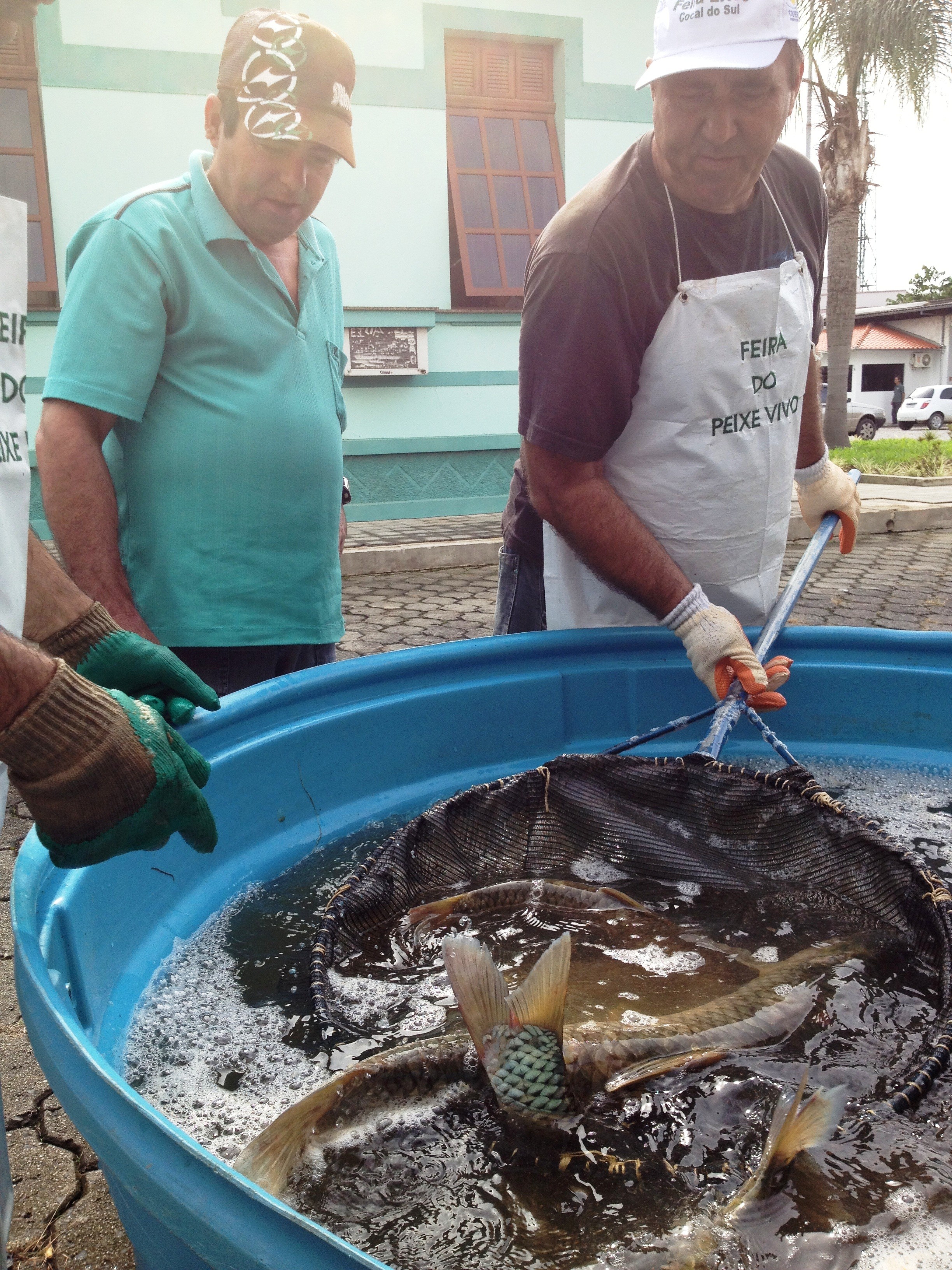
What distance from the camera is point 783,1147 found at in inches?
47.5

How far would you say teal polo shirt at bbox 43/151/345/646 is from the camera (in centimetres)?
207

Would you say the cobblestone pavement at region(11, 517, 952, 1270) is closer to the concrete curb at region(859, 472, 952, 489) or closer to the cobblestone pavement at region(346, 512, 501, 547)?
the cobblestone pavement at region(346, 512, 501, 547)

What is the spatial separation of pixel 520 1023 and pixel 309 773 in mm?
950

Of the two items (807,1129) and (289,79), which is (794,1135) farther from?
(289,79)

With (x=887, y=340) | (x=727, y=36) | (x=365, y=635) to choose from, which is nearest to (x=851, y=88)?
(x=365, y=635)

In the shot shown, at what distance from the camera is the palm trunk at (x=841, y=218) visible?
13.6 m

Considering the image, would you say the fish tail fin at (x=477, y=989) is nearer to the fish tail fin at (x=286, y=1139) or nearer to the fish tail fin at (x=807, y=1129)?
the fish tail fin at (x=286, y=1139)

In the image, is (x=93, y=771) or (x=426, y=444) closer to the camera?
(x=93, y=771)

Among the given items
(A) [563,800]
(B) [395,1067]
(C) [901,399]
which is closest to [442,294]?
(A) [563,800]

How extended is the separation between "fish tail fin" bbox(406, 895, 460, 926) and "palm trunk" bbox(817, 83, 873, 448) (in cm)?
1310

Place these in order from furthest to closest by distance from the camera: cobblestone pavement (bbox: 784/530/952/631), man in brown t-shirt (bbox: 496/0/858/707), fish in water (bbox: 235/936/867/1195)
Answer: cobblestone pavement (bbox: 784/530/952/631), man in brown t-shirt (bbox: 496/0/858/707), fish in water (bbox: 235/936/867/1195)

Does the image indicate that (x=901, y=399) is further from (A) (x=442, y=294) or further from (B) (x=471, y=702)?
(B) (x=471, y=702)

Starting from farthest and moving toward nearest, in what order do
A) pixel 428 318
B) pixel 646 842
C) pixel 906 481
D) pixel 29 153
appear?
pixel 906 481 < pixel 428 318 < pixel 29 153 < pixel 646 842

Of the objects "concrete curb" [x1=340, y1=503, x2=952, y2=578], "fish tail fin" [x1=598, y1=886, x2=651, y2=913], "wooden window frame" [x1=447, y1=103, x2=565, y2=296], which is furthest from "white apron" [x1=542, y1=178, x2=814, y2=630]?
"wooden window frame" [x1=447, y1=103, x2=565, y2=296]
